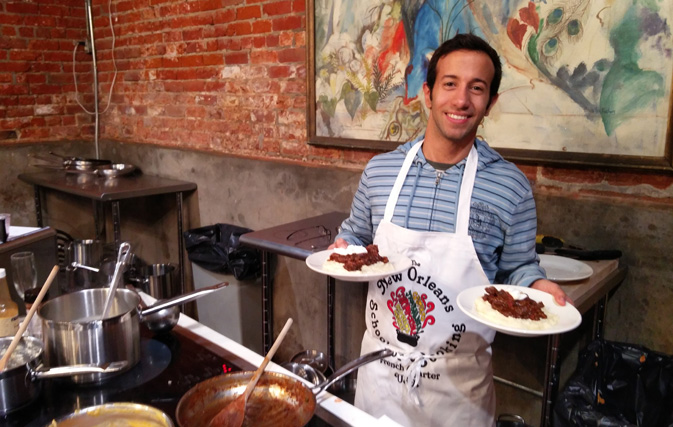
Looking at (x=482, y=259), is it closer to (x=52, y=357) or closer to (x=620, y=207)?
(x=620, y=207)

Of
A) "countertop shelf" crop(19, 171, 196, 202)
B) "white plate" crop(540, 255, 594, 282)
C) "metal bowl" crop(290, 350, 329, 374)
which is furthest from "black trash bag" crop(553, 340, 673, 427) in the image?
"countertop shelf" crop(19, 171, 196, 202)

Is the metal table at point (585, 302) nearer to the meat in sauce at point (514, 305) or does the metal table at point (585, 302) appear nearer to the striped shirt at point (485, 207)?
the striped shirt at point (485, 207)

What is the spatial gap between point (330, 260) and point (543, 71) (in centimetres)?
125

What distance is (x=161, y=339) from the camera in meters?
1.42

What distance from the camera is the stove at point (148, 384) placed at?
42.8 inches

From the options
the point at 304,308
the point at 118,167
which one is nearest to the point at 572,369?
the point at 304,308

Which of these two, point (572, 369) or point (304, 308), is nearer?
point (572, 369)

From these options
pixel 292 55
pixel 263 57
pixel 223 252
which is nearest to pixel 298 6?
pixel 292 55

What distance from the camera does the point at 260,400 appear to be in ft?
3.62

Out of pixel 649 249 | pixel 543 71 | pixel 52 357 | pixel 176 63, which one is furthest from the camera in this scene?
pixel 176 63

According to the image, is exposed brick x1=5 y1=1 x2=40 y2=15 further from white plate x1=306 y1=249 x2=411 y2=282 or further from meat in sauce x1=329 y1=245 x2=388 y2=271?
meat in sauce x1=329 y1=245 x2=388 y2=271

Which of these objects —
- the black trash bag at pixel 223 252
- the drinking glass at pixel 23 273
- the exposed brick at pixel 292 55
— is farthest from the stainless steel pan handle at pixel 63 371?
the exposed brick at pixel 292 55

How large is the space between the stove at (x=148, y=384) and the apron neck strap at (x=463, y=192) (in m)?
0.72

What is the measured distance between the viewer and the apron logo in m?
1.69
